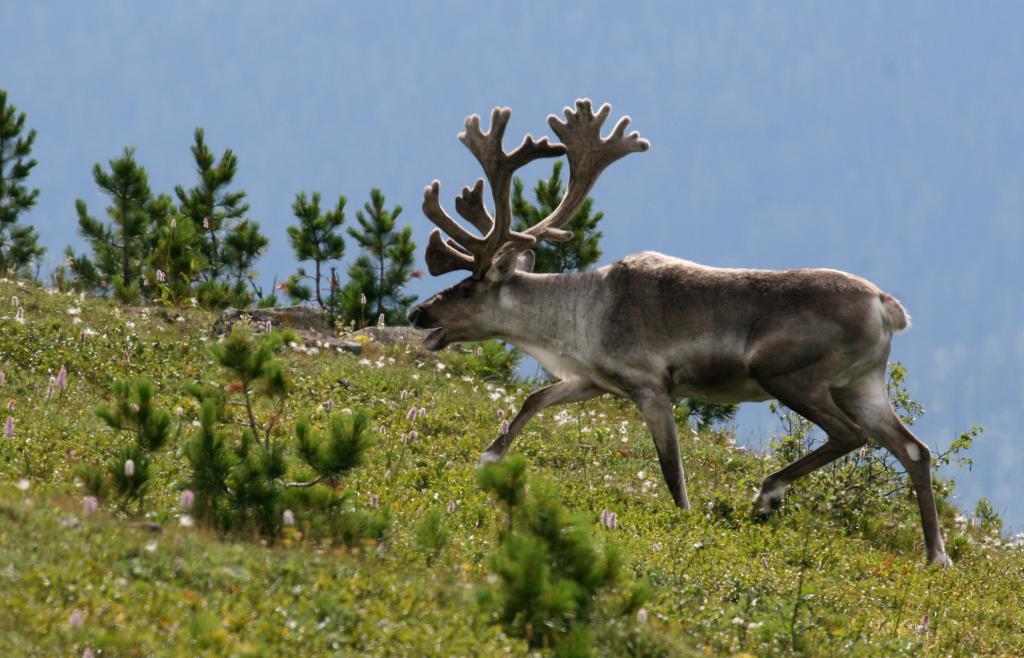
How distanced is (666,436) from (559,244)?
1428 centimetres

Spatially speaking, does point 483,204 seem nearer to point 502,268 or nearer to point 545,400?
point 502,268

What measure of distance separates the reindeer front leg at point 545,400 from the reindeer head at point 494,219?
2.39 ft

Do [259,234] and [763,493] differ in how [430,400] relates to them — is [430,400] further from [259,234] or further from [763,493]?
[259,234]

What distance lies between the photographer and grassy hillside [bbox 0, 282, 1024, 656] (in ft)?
19.2

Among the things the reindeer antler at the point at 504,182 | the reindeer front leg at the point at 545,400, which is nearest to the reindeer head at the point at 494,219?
the reindeer antler at the point at 504,182

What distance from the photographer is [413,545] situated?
7633mm

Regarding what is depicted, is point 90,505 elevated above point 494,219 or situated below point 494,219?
below

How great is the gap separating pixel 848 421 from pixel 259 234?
2056cm

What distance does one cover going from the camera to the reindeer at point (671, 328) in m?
10.1

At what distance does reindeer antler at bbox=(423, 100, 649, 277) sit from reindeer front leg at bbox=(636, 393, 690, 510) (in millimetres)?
1779

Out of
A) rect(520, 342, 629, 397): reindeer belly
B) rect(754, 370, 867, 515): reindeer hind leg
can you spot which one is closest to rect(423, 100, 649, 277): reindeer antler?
rect(520, 342, 629, 397): reindeer belly

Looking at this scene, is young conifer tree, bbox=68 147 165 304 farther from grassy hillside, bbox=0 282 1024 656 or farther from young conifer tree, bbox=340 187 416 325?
grassy hillside, bbox=0 282 1024 656

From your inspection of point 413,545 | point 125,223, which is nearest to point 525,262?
point 413,545

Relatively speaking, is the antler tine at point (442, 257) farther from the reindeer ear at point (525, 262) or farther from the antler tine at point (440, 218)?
the reindeer ear at point (525, 262)
